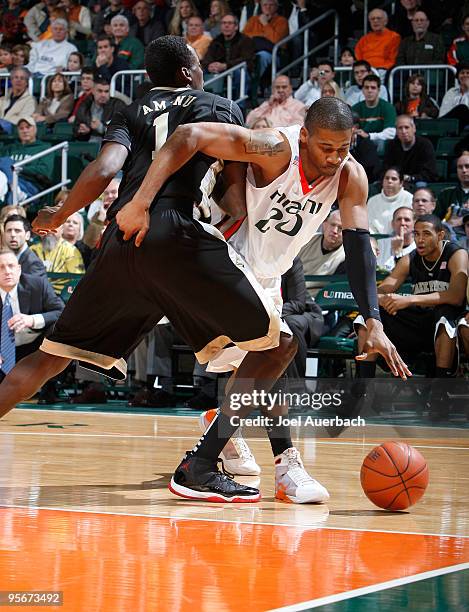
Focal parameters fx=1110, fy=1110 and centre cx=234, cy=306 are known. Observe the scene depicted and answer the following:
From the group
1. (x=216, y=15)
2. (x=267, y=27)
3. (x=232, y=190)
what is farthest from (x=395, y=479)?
(x=216, y=15)

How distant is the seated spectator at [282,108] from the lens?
1246 centimetres

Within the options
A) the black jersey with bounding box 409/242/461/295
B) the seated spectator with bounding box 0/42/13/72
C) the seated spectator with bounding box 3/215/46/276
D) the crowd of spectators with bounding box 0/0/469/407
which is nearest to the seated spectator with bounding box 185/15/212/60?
the crowd of spectators with bounding box 0/0/469/407

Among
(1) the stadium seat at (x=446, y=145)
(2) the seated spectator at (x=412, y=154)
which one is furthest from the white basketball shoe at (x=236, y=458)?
(1) the stadium seat at (x=446, y=145)

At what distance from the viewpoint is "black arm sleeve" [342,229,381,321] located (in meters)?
4.54

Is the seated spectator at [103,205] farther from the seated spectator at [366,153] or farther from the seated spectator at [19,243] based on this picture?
the seated spectator at [366,153]

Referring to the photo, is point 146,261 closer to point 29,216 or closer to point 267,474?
point 267,474

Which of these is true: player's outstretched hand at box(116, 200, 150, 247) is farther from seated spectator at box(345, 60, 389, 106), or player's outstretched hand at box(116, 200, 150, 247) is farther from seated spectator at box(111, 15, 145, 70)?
seated spectator at box(111, 15, 145, 70)

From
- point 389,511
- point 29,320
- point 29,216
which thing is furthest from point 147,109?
point 29,216

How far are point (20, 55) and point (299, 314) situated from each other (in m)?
9.07

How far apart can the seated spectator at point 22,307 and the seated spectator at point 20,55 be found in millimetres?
7790

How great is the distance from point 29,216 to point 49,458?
820cm

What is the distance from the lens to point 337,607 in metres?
2.71

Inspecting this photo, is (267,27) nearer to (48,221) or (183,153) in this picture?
(48,221)

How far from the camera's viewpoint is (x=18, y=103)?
1536 cm
